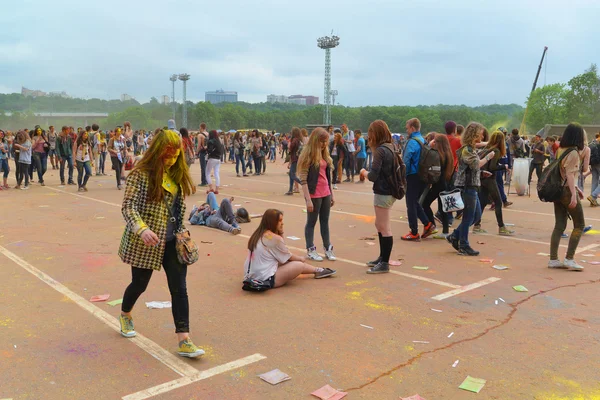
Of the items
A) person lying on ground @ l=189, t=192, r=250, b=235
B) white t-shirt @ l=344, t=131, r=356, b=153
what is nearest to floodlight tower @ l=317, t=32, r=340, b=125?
white t-shirt @ l=344, t=131, r=356, b=153

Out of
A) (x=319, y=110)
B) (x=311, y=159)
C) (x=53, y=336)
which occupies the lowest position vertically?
(x=53, y=336)

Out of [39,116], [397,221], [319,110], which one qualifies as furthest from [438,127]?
[397,221]

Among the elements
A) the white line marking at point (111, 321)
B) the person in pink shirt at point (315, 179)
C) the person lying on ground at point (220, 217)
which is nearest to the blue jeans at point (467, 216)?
the person in pink shirt at point (315, 179)

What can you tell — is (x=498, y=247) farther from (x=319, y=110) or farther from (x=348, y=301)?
(x=319, y=110)

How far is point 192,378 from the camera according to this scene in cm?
362

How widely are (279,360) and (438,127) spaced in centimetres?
14572

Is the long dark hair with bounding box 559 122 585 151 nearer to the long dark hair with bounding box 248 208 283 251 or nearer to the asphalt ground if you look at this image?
the asphalt ground

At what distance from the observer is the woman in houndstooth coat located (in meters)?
3.81

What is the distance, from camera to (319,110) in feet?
514

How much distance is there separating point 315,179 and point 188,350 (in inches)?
132

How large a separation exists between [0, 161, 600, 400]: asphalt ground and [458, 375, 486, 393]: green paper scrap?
4 centimetres

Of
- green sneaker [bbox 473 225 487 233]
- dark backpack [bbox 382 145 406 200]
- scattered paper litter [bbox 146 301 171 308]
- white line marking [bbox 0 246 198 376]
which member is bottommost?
white line marking [bbox 0 246 198 376]

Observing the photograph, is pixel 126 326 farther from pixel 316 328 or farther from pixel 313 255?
pixel 313 255

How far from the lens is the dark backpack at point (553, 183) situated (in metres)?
6.30
